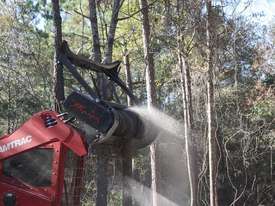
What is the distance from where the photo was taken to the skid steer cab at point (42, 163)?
19.2 ft

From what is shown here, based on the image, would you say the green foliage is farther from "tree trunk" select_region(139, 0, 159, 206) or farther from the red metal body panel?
the red metal body panel

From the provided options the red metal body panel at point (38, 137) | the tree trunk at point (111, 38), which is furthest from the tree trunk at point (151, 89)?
the red metal body panel at point (38, 137)

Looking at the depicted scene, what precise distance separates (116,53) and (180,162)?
5.13 meters

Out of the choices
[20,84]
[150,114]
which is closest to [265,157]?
[20,84]

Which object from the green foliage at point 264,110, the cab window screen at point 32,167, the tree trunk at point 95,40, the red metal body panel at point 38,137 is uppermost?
the tree trunk at point 95,40

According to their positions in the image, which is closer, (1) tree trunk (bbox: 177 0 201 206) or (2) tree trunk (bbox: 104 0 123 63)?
(2) tree trunk (bbox: 104 0 123 63)

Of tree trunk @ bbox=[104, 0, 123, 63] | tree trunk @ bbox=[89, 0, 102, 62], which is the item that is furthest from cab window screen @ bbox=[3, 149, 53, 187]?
tree trunk @ bbox=[104, 0, 123, 63]

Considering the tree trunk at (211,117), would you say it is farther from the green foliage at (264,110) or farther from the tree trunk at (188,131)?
the green foliage at (264,110)

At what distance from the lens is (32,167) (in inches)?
243

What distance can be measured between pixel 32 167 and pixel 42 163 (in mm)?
169

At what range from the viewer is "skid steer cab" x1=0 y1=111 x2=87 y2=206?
230 inches

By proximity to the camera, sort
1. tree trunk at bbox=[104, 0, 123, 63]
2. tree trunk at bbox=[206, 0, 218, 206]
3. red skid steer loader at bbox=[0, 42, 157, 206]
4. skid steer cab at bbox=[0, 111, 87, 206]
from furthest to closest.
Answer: tree trunk at bbox=[206, 0, 218, 206] < tree trunk at bbox=[104, 0, 123, 63] < skid steer cab at bbox=[0, 111, 87, 206] < red skid steer loader at bbox=[0, 42, 157, 206]

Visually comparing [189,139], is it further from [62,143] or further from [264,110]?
[62,143]

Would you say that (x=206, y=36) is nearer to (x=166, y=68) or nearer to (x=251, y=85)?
(x=166, y=68)
